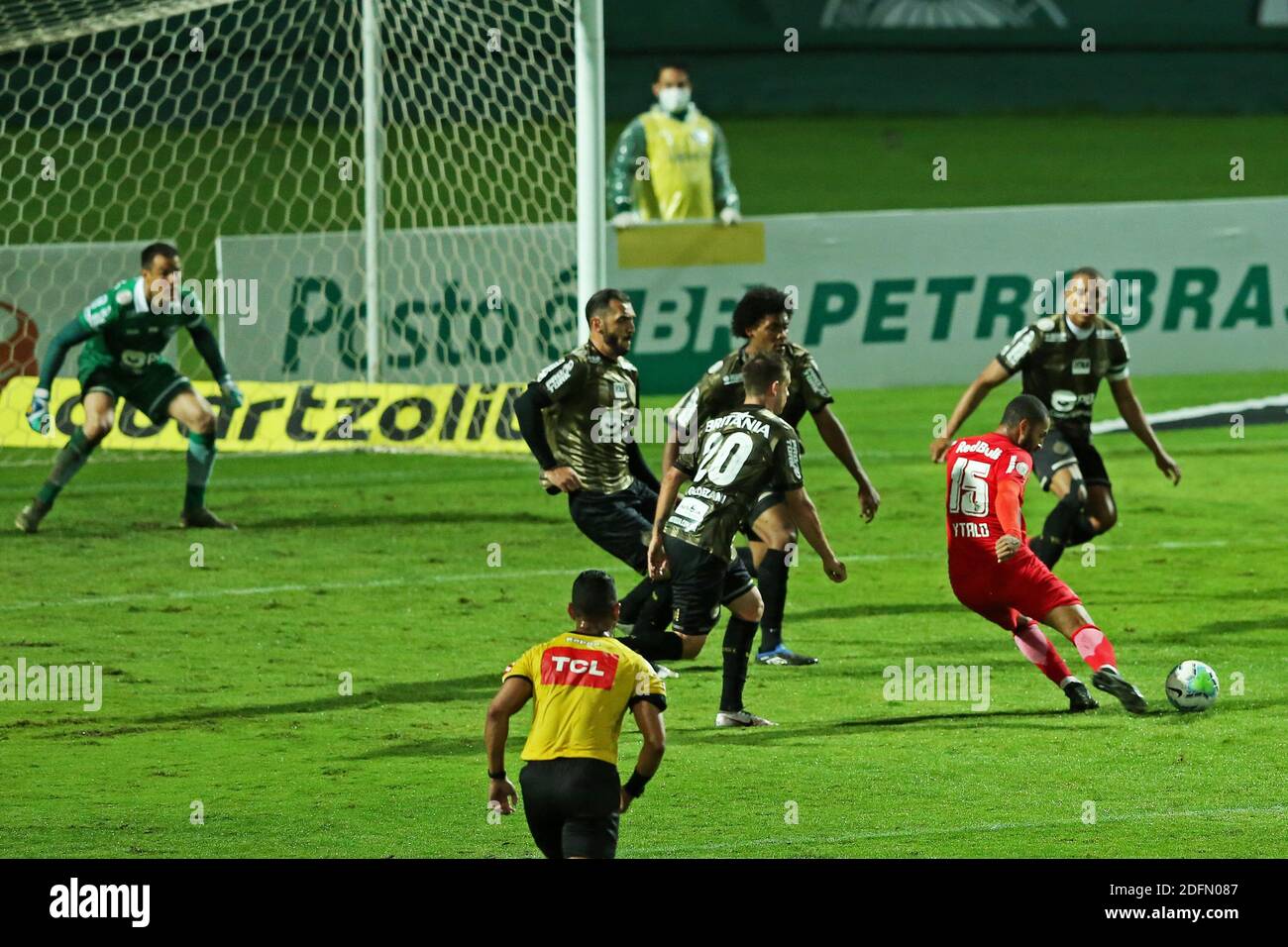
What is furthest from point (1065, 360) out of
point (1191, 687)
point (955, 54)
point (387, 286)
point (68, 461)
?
point (955, 54)

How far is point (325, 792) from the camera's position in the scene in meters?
9.05

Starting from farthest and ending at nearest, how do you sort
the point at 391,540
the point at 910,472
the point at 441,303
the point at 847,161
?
1. the point at 847,161
2. the point at 441,303
3. the point at 910,472
4. the point at 391,540

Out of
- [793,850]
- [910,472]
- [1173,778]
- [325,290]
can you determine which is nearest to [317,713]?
[793,850]

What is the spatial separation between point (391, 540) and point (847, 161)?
2036cm

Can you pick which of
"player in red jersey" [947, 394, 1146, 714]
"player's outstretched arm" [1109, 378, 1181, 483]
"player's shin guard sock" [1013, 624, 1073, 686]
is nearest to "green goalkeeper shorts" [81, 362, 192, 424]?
"player's outstretched arm" [1109, 378, 1181, 483]

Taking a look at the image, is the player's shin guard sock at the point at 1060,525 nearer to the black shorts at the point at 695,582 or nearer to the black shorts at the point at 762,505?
the black shorts at the point at 762,505

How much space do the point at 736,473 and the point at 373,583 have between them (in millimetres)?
4611

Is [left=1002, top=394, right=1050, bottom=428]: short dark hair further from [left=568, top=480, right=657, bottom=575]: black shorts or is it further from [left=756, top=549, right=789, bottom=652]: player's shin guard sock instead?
[left=568, top=480, right=657, bottom=575]: black shorts

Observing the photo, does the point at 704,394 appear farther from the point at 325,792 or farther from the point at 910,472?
the point at 910,472

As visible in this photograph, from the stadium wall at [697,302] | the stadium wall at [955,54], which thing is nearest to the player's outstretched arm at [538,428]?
the stadium wall at [697,302]

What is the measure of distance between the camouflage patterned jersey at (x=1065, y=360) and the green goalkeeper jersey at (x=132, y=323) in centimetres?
561

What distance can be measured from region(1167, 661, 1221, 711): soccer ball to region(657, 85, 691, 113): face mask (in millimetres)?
13020

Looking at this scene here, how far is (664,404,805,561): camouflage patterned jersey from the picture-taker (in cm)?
987

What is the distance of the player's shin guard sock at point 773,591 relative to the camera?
11.5 meters
